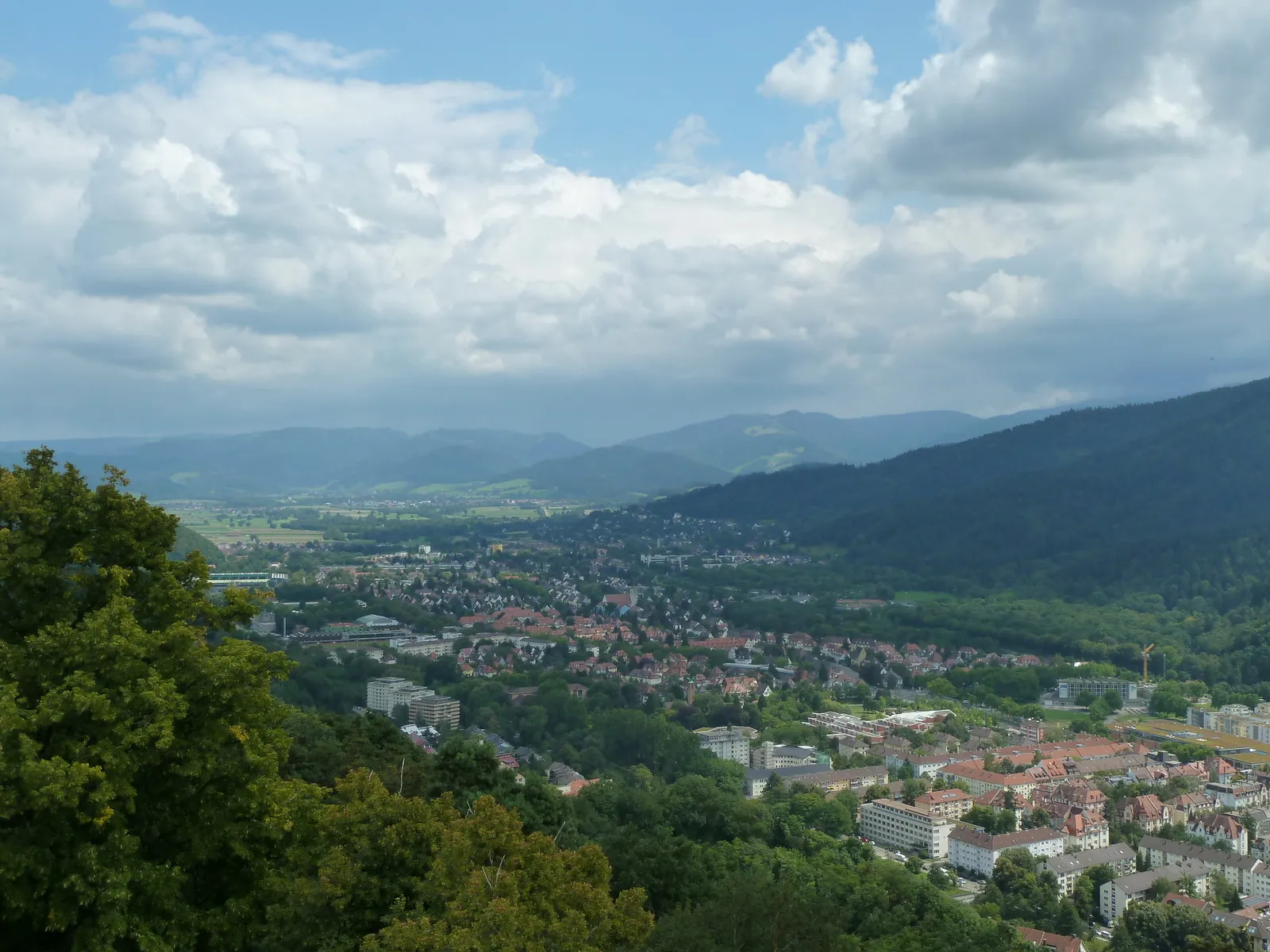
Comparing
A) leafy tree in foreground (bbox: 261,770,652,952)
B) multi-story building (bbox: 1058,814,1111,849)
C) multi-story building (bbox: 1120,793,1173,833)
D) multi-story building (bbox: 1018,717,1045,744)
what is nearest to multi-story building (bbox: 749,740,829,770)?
multi-story building (bbox: 1018,717,1045,744)

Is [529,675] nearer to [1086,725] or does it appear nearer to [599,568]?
[1086,725]

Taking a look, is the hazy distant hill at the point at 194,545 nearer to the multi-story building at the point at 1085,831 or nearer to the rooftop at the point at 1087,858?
the multi-story building at the point at 1085,831

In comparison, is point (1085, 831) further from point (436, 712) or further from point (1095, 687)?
point (1095, 687)

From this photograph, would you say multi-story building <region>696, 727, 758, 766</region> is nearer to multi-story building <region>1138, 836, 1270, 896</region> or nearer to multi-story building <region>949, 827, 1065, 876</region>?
multi-story building <region>949, 827, 1065, 876</region>

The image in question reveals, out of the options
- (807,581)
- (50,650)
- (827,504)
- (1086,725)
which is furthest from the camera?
(827,504)

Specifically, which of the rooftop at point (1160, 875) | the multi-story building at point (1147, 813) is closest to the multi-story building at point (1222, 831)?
the multi-story building at point (1147, 813)

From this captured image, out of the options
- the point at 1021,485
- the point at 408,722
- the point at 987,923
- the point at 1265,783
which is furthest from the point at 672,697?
→ the point at 1021,485
